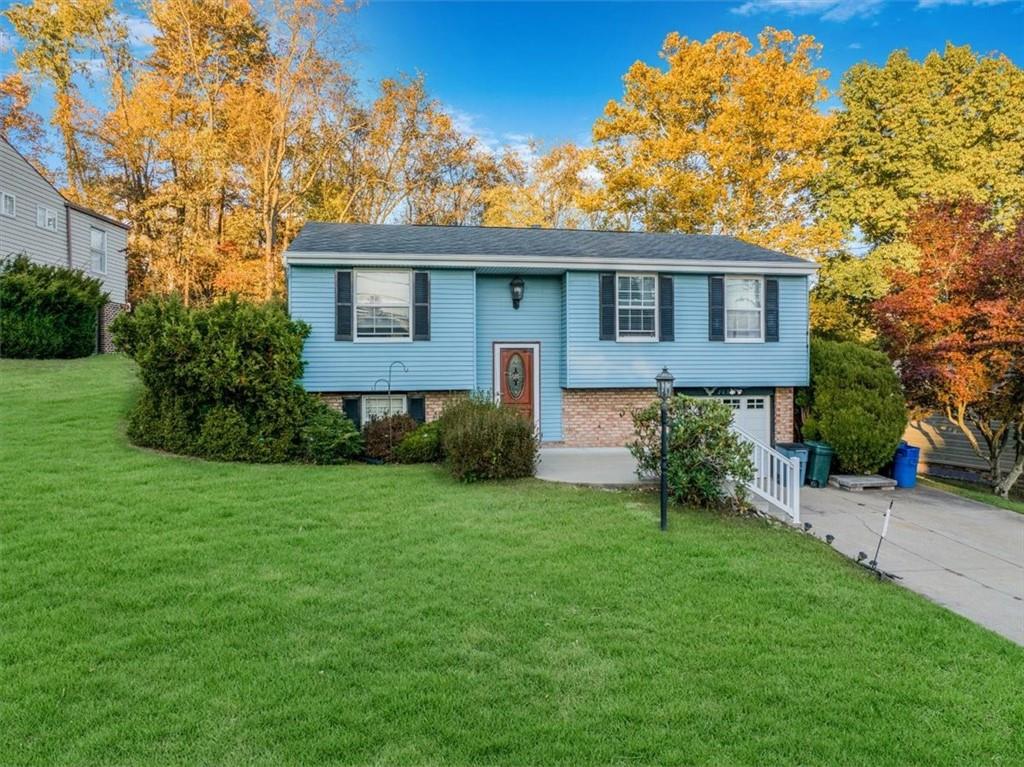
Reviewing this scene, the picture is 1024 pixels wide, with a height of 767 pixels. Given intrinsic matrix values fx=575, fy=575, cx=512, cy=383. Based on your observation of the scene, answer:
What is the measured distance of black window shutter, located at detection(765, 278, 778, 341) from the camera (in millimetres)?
12320

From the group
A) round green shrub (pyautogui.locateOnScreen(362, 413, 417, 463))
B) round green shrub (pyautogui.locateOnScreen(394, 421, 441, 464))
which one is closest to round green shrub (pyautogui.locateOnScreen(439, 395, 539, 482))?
round green shrub (pyautogui.locateOnScreen(394, 421, 441, 464))

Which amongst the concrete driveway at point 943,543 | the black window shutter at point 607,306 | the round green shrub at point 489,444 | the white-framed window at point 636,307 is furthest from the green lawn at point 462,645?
the white-framed window at point 636,307

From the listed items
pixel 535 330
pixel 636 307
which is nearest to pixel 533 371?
pixel 535 330

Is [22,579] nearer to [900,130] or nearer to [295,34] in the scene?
[295,34]

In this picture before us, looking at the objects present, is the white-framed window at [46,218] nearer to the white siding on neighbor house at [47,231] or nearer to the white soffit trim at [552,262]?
the white siding on neighbor house at [47,231]

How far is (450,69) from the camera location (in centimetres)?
2202

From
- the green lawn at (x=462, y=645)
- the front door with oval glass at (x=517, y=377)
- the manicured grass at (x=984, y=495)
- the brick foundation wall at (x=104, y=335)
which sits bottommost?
the manicured grass at (x=984, y=495)

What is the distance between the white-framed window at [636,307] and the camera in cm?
1205

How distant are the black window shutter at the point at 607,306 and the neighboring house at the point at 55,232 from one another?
13685 mm

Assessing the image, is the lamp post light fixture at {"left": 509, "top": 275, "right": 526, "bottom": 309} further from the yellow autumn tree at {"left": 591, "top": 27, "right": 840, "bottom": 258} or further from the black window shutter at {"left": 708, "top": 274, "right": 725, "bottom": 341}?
the yellow autumn tree at {"left": 591, "top": 27, "right": 840, "bottom": 258}

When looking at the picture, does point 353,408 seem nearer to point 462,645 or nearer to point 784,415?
point 462,645

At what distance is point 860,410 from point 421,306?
8.36 m

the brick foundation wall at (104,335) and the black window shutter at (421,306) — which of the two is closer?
the black window shutter at (421,306)

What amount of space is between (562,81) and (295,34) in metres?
9.86
